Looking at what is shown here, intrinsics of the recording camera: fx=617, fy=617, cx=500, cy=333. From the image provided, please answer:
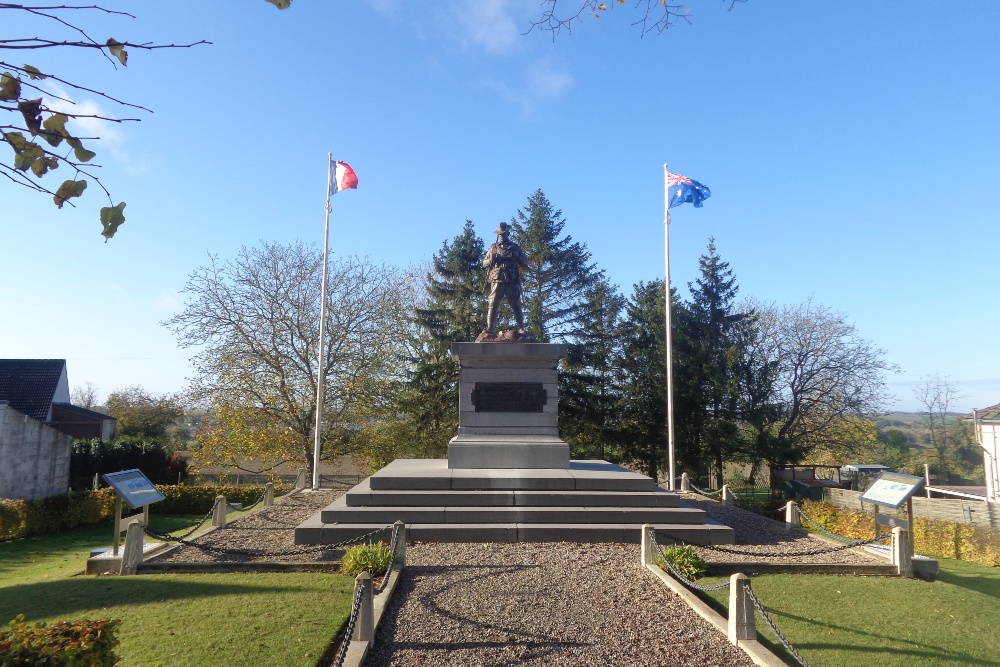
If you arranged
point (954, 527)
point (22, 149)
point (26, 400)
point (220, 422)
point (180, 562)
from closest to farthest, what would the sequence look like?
point (22, 149) < point (180, 562) < point (954, 527) < point (220, 422) < point (26, 400)

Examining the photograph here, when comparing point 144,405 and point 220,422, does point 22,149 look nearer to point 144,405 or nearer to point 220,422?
point 220,422

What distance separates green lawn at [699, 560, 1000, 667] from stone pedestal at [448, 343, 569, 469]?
616 centimetres

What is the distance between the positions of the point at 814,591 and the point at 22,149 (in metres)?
9.57

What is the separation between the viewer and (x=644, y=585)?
8.41 metres

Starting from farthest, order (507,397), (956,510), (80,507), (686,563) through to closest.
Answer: (80,507) < (956,510) < (507,397) < (686,563)

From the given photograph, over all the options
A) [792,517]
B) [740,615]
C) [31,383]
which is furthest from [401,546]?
[31,383]

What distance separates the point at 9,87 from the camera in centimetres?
263

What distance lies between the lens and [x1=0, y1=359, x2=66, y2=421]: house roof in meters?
29.3

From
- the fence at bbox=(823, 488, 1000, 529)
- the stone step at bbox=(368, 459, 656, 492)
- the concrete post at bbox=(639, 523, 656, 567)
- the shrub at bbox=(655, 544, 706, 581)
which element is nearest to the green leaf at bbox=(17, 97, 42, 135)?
the shrub at bbox=(655, 544, 706, 581)

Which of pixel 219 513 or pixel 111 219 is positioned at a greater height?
pixel 111 219

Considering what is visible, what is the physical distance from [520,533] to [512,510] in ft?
2.31

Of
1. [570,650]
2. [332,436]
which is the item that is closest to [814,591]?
[570,650]

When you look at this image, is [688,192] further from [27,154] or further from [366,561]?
[27,154]

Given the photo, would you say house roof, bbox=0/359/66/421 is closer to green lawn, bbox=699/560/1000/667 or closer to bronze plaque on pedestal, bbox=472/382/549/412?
bronze plaque on pedestal, bbox=472/382/549/412
